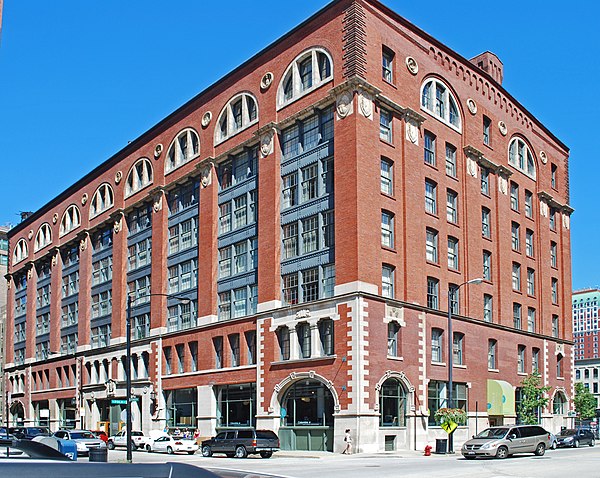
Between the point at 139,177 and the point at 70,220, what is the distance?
737 inches

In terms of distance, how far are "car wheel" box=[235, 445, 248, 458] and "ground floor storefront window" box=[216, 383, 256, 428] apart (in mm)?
8062

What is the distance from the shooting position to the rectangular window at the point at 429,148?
54.8m

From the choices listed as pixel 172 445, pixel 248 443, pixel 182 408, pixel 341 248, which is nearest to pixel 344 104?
pixel 341 248

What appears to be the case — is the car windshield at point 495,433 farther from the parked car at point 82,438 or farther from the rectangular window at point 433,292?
the parked car at point 82,438

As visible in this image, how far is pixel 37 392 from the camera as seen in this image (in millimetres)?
91125

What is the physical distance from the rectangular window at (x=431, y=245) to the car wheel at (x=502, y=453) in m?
15.8

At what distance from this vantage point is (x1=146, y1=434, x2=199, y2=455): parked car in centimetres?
5216

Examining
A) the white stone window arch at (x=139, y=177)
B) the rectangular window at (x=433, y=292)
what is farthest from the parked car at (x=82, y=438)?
the white stone window arch at (x=139, y=177)

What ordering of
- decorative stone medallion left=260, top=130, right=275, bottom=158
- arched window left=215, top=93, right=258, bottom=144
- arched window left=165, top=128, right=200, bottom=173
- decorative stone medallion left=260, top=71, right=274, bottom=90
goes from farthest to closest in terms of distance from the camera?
arched window left=165, top=128, right=200, bottom=173
arched window left=215, top=93, right=258, bottom=144
decorative stone medallion left=260, top=71, right=274, bottom=90
decorative stone medallion left=260, top=130, right=275, bottom=158

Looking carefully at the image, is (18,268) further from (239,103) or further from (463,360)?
(463,360)

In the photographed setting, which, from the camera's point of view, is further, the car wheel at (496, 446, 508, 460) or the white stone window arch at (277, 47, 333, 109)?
the white stone window arch at (277, 47, 333, 109)

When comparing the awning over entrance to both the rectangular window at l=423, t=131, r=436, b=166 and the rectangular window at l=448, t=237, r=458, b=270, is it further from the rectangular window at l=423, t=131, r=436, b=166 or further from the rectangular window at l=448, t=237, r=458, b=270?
the rectangular window at l=423, t=131, r=436, b=166

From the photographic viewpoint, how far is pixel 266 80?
56125 mm

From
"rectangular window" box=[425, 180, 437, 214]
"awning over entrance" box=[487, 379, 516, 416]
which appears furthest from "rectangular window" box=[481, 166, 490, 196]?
"awning over entrance" box=[487, 379, 516, 416]
